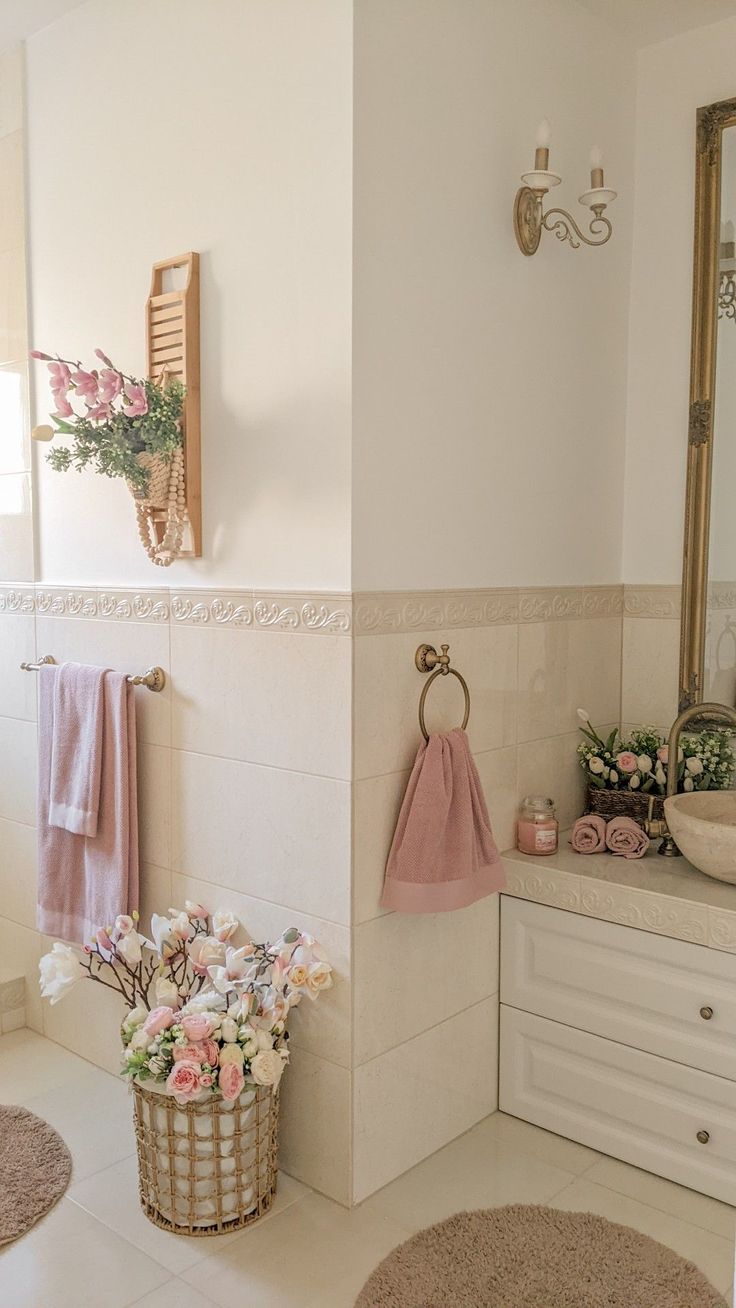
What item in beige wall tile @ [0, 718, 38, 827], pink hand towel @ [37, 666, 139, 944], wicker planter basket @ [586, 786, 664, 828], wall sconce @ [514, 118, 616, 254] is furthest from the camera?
beige wall tile @ [0, 718, 38, 827]

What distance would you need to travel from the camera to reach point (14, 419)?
2699 mm

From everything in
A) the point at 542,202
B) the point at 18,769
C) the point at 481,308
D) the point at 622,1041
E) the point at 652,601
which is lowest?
the point at 622,1041

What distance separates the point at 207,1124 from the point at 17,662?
1.31 metres

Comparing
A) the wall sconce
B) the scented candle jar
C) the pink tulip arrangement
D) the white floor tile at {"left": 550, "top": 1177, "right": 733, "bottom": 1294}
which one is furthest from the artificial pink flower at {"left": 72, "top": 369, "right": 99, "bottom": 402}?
the white floor tile at {"left": 550, "top": 1177, "right": 733, "bottom": 1294}

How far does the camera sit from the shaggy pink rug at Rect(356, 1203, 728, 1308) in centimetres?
177

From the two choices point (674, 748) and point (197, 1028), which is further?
point (674, 748)

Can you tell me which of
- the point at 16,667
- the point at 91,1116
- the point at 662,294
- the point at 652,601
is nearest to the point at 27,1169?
the point at 91,1116

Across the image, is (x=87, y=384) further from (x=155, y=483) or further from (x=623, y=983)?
(x=623, y=983)

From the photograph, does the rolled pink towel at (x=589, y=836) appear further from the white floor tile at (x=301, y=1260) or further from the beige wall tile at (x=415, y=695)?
the white floor tile at (x=301, y=1260)

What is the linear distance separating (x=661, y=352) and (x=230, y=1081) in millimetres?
1937

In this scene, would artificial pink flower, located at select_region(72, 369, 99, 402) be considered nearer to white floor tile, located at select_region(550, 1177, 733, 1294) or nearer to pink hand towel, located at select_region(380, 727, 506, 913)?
pink hand towel, located at select_region(380, 727, 506, 913)

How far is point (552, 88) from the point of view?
234 cm

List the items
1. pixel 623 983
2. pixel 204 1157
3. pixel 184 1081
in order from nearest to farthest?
pixel 184 1081 → pixel 204 1157 → pixel 623 983

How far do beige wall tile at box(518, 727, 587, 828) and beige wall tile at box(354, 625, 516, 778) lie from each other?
0.33ft
